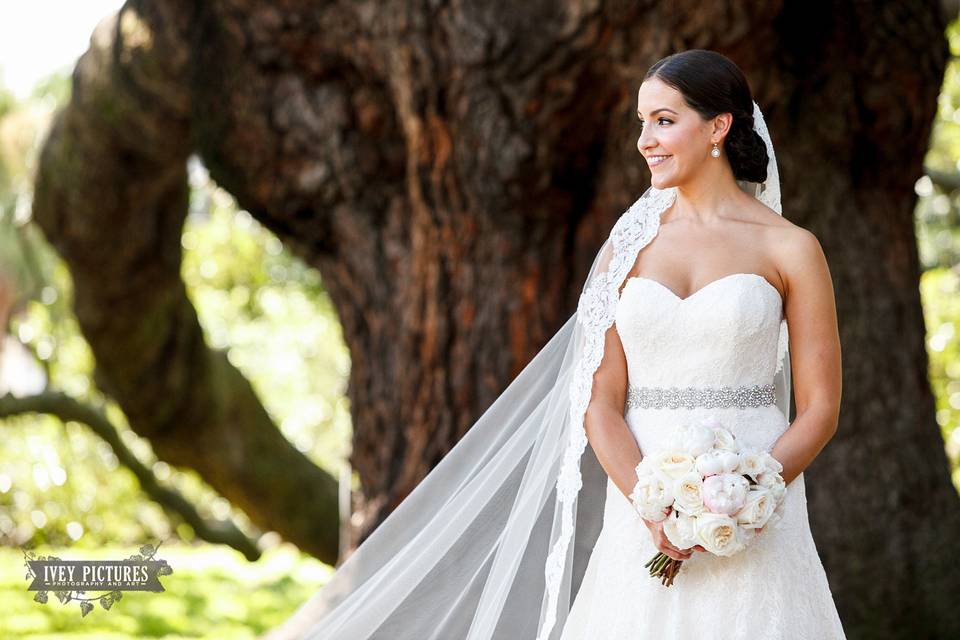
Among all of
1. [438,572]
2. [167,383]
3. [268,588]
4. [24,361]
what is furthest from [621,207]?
[24,361]

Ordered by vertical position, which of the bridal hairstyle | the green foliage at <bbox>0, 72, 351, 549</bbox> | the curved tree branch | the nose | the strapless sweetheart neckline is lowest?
the green foliage at <bbox>0, 72, 351, 549</bbox>

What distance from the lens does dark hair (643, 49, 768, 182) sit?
2.95m

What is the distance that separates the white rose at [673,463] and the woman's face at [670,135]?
0.75 m

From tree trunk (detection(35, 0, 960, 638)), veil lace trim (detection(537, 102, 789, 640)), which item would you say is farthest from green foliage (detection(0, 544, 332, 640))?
veil lace trim (detection(537, 102, 789, 640))

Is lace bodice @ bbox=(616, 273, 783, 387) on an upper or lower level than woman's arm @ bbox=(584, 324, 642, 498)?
upper

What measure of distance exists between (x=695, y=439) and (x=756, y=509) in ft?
0.71

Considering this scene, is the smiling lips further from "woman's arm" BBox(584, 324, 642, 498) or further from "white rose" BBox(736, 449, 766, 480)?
"white rose" BBox(736, 449, 766, 480)

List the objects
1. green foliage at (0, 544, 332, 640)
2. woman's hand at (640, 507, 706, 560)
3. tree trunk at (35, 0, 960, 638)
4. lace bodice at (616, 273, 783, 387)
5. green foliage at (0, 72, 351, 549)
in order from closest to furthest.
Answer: woman's hand at (640, 507, 706, 560)
lace bodice at (616, 273, 783, 387)
tree trunk at (35, 0, 960, 638)
green foliage at (0, 544, 332, 640)
green foliage at (0, 72, 351, 549)

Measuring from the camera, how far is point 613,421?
2.98m

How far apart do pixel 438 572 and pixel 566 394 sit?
678 millimetres

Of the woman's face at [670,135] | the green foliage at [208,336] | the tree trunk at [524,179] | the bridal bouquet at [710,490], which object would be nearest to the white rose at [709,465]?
the bridal bouquet at [710,490]

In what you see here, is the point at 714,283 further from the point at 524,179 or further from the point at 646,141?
the point at 524,179

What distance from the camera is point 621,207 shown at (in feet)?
14.1

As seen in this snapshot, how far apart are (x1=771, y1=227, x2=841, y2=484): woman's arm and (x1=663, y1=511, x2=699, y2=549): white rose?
378 mm
